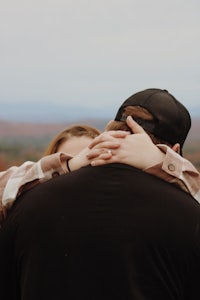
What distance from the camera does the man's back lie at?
2.18 ft

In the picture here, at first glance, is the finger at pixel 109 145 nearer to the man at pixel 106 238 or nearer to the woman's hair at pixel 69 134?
the man at pixel 106 238

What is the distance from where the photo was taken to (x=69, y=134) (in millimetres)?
1205

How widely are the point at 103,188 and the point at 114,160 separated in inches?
1.9

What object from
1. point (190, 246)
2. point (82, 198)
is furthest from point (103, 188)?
point (190, 246)

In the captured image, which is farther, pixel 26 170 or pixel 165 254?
pixel 26 170

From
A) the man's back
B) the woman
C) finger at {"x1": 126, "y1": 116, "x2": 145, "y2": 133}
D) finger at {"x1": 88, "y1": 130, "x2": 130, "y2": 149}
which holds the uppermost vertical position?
finger at {"x1": 126, "y1": 116, "x2": 145, "y2": 133}

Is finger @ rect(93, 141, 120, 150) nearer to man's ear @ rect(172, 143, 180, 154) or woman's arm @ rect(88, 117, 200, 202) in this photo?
woman's arm @ rect(88, 117, 200, 202)

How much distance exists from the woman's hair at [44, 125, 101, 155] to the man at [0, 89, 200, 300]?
47cm

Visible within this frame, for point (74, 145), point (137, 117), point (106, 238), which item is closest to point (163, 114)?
point (137, 117)

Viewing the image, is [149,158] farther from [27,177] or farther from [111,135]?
[27,177]

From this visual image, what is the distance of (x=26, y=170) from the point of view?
2.60 feet

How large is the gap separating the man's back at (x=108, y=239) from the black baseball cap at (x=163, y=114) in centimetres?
11

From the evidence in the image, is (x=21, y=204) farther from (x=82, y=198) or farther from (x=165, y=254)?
(x=165, y=254)

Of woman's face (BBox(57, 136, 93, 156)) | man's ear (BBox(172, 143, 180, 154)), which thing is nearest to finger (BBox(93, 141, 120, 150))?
man's ear (BBox(172, 143, 180, 154))
